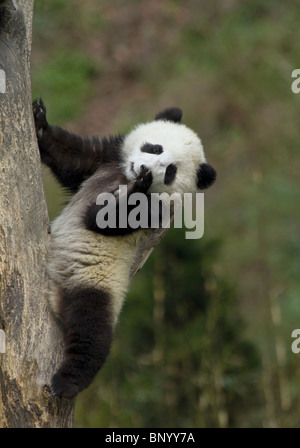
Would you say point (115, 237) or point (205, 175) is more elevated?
point (205, 175)

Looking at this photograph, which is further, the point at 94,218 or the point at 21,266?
the point at 94,218

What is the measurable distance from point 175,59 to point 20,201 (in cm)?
798

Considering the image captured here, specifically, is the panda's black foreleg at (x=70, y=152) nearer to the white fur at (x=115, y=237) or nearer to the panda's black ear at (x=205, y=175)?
the white fur at (x=115, y=237)

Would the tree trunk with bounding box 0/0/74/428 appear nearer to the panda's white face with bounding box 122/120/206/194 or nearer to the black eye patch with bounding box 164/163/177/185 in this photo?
the panda's white face with bounding box 122/120/206/194

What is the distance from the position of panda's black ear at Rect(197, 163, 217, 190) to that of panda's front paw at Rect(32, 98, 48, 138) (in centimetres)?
119

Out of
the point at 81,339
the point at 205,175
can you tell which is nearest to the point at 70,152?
the point at 205,175

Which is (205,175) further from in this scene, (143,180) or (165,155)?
(143,180)

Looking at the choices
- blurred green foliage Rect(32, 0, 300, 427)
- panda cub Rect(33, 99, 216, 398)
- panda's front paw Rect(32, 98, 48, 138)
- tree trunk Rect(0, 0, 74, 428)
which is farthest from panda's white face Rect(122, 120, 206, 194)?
blurred green foliage Rect(32, 0, 300, 427)

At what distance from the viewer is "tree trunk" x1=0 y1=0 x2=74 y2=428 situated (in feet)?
13.5

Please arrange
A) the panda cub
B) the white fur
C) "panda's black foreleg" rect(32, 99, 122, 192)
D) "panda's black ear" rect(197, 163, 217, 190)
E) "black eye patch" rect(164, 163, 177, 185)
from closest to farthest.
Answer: the panda cub < the white fur < "panda's black foreleg" rect(32, 99, 122, 192) < "black eye patch" rect(164, 163, 177, 185) < "panda's black ear" rect(197, 163, 217, 190)

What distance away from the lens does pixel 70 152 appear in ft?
16.1

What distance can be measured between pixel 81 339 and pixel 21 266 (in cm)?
55

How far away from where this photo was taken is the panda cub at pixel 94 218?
4.24m
